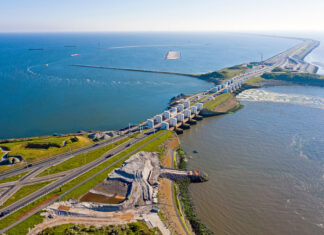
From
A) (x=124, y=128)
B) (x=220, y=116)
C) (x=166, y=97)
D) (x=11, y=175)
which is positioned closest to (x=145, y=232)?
(x=11, y=175)

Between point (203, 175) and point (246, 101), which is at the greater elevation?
point (246, 101)

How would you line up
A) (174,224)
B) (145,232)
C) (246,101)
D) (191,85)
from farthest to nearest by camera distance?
1. (191,85)
2. (246,101)
3. (174,224)
4. (145,232)

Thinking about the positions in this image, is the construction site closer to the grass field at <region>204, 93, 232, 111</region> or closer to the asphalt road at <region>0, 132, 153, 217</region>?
the asphalt road at <region>0, 132, 153, 217</region>

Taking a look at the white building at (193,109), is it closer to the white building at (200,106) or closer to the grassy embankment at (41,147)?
the white building at (200,106)

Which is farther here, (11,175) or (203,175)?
(203,175)

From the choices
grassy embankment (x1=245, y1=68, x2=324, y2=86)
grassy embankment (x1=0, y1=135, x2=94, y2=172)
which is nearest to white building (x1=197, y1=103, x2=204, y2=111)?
grassy embankment (x1=0, y1=135, x2=94, y2=172)

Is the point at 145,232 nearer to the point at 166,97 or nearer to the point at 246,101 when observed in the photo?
the point at 166,97

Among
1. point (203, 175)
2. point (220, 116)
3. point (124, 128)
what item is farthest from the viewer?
point (220, 116)
